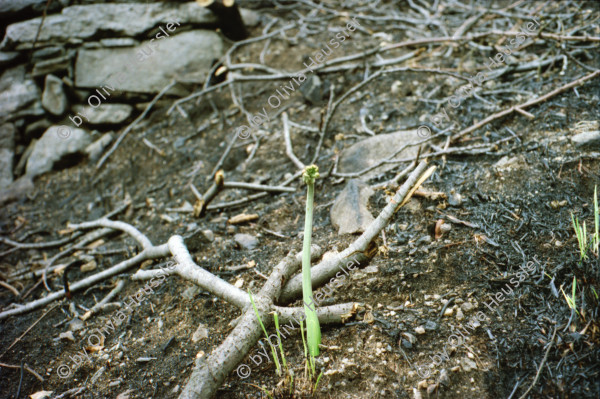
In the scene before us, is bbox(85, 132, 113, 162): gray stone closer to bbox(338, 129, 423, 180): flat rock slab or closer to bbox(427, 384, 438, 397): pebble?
bbox(338, 129, 423, 180): flat rock slab

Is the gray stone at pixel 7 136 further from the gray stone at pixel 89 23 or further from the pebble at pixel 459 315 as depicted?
the pebble at pixel 459 315

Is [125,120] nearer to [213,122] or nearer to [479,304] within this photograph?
[213,122]

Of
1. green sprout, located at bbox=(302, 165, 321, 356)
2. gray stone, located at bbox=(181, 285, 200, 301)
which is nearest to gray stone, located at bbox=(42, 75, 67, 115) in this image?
gray stone, located at bbox=(181, 285, 200, 301)

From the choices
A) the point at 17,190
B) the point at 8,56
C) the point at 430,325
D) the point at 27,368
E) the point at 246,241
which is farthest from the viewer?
the point at 8,56

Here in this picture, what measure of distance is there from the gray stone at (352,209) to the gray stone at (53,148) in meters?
2.85

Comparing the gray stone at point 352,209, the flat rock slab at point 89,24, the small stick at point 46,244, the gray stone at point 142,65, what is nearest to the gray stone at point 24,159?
the gray stone at point 142,65

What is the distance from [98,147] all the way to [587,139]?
3.86 m

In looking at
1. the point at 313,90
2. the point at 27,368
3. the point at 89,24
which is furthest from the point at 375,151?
the point at 89,24

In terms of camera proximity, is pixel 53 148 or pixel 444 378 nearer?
pixel 444 378

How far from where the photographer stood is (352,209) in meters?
2.10

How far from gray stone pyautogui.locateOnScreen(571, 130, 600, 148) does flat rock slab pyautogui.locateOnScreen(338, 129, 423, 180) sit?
0.84m

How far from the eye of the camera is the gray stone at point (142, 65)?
3.69 meters

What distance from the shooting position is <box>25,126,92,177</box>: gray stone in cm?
369

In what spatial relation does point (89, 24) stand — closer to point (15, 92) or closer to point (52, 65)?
point (52, 65)
